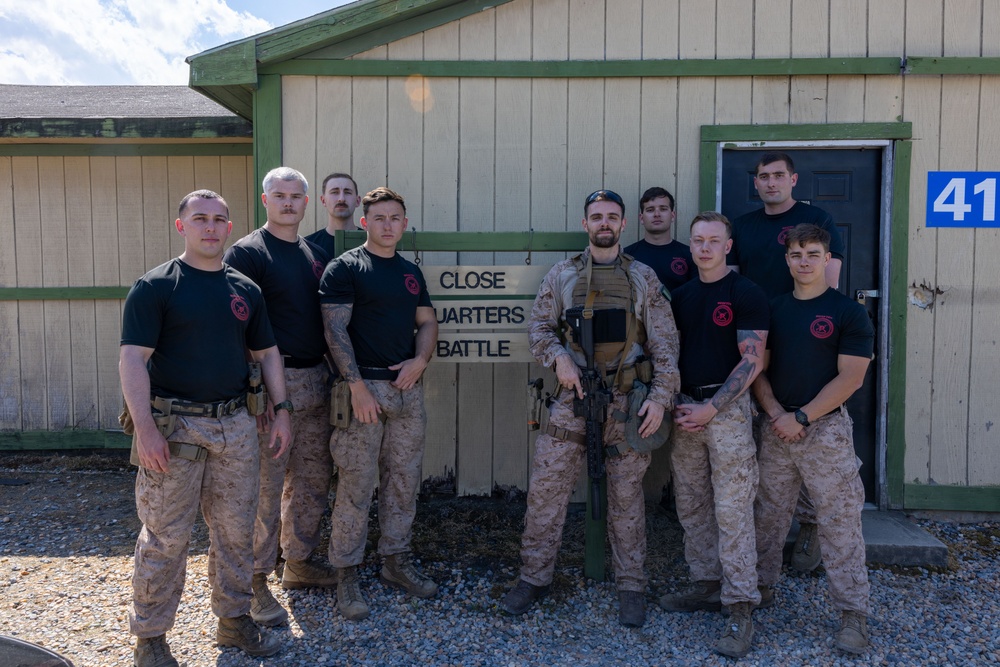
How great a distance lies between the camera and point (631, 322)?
340 cm

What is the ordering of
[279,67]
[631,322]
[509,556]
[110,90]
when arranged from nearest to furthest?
[631,322]
[509,556]
[279,67]
[110,90]

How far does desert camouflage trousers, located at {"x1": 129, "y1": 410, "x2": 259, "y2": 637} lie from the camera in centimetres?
279

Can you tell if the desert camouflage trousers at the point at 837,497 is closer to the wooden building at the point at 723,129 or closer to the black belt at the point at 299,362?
the wooden building at the point at 723,129

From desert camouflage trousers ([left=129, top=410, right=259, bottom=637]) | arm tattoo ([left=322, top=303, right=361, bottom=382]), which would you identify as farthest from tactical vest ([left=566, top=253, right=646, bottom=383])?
desert camouflage trousers ([left=129, top=410, right=259, bottom=637])

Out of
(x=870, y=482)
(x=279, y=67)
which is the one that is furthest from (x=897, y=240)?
(x=279, y=67)

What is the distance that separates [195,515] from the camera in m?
2.86

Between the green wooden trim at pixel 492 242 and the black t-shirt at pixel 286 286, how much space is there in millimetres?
441

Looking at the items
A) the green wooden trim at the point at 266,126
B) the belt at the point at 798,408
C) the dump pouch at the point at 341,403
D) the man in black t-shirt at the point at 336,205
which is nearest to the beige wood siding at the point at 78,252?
the green wooden trim at the point at 266,126

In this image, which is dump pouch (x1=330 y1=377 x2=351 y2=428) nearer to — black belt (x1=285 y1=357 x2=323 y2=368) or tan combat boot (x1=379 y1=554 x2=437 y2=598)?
black belt (x1=285 y1=357 x2=323 y2=368)

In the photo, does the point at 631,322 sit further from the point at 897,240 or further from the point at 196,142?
the point at 196,142

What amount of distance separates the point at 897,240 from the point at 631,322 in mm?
2217

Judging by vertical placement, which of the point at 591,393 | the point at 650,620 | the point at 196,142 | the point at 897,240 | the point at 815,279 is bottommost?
the point at 650,620

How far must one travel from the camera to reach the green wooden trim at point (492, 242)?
3.87 m

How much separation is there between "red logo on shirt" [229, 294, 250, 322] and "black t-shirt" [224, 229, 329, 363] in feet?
1.23
